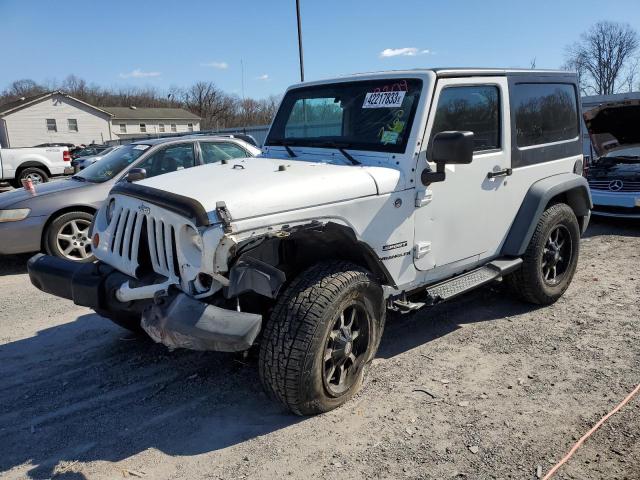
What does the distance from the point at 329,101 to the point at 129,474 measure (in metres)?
3.00

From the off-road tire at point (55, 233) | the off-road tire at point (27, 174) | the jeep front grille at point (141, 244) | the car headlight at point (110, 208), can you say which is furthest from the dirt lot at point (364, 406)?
the off-road tire at point (27, 174)

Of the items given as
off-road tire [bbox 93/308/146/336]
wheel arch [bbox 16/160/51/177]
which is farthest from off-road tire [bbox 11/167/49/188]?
off-road tire [bbox 93/308/146/336]

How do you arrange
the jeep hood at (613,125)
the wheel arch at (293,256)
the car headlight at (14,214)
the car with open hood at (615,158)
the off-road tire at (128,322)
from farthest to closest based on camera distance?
1. the car with open hood at (615,158)
2. the jeep hood at (613,125)
3. the car headlight at (14,214)
4. the off-road tire at (128,322)
5. the wheel arch at (293,256)

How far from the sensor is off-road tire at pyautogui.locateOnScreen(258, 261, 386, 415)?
300 cm

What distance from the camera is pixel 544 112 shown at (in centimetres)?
480

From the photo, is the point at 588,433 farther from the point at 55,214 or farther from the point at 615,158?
the point at 615,158

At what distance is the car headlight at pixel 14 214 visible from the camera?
6.40 m

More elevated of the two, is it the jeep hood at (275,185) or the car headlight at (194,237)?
A: the jeep hood at (275,185)

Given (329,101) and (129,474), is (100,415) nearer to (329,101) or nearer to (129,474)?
(129,474)

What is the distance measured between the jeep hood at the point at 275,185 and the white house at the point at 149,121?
63213 millimetres

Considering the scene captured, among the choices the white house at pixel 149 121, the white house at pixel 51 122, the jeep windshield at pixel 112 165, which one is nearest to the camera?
the jeep windshield at pixel 112 165

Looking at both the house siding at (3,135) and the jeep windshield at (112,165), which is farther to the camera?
the house siding at (3,135)

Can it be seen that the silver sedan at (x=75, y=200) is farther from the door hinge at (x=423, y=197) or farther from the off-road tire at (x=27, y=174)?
the off-road tire at (x=27, y=174)

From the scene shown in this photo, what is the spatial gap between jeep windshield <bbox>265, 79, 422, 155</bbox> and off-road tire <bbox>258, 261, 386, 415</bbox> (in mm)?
1097
